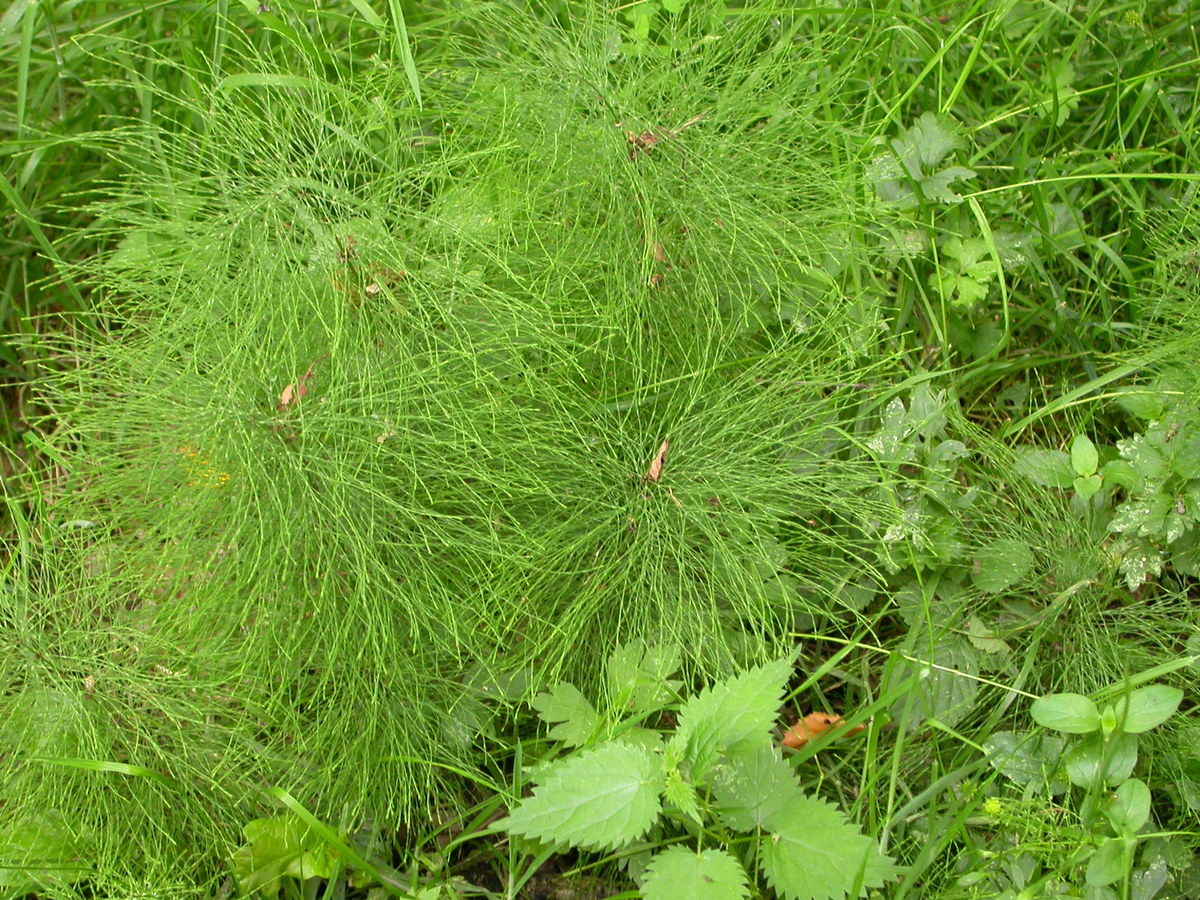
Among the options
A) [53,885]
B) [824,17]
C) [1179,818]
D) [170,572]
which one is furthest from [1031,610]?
[53,885]

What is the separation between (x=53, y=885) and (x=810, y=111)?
8.06ft

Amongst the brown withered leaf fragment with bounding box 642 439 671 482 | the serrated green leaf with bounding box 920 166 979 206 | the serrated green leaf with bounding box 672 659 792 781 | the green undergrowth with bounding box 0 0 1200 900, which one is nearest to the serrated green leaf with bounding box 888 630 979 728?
the green undergrowth with bounding box 0 0 1200 900

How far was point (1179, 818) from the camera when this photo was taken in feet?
7.24

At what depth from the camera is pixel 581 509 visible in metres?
2.23

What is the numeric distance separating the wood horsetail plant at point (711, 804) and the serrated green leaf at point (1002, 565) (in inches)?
26.3

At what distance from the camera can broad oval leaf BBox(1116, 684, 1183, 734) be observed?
2021mm

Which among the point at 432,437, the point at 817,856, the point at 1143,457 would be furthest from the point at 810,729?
the point at 432,437

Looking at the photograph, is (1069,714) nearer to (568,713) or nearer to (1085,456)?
(1085,456)

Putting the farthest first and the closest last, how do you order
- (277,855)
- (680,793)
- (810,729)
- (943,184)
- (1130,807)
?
(943,184)
(810,729)
(277,855)
(1130,807)
(680,793)

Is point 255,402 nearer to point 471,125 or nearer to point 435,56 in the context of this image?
point 471,125

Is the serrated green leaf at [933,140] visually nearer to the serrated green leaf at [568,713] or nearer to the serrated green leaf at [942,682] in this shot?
the serrated green leaf at [942,682]

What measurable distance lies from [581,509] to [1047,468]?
3.69ft

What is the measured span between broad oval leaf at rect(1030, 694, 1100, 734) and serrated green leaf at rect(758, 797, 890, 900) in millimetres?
432

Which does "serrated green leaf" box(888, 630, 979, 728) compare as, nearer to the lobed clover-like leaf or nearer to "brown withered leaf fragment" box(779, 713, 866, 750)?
"brown withered leaf fragment" box(779, 713, 866, 750)
